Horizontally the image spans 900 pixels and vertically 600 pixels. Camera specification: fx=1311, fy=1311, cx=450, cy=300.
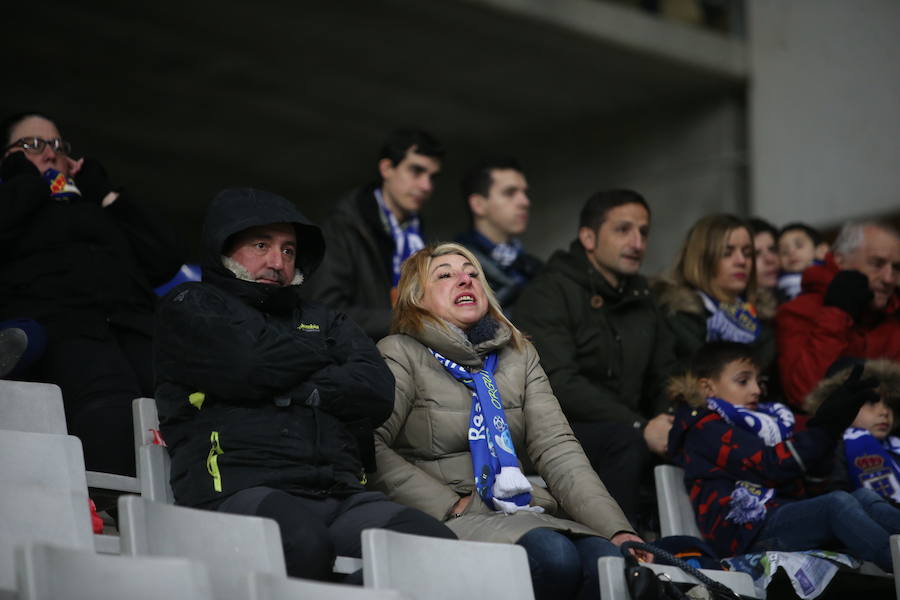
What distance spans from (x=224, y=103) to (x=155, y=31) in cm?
133

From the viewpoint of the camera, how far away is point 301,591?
7.68 ft

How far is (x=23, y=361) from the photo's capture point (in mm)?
3744

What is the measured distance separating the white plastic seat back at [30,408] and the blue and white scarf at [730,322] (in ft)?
8.43

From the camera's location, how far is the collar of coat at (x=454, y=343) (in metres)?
3.63

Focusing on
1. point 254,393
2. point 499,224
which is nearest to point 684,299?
point 499,224

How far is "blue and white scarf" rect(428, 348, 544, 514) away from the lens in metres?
3.41

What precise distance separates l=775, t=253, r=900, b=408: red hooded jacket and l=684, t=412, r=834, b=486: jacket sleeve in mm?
858

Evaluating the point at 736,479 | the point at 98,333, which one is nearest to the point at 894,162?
the point at 736,479

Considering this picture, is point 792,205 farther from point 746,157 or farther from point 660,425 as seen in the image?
point 660,425

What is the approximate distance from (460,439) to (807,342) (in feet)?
6.39

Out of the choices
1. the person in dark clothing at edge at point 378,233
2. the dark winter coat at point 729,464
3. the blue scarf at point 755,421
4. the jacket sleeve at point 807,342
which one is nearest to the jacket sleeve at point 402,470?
the dark winter coat at point 729,464

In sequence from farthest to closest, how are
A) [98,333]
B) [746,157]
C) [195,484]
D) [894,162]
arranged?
1. [746,157]
2. [894,162]
3. [98,333]
4. [195,484]

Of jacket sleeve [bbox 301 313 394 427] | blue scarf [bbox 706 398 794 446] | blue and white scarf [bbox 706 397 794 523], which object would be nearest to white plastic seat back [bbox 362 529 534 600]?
jacket sleeve [bbox 301 313 394 427]

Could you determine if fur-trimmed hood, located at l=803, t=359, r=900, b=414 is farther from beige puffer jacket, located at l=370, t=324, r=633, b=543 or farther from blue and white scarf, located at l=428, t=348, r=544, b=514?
blue and white scarf, located at l=428, t=348, r=544, b=514
